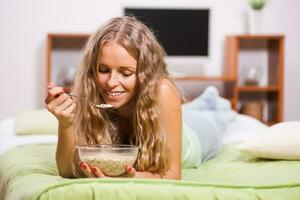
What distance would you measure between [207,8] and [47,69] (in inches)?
51.6

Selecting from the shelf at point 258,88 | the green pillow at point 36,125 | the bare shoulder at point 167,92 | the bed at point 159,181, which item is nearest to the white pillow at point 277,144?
the bed at point 159,181

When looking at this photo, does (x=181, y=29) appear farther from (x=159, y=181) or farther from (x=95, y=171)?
(x=159, y=181)

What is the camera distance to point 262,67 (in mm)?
4930

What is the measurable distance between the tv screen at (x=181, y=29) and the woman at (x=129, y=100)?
2.67 metres

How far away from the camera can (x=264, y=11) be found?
4.91m

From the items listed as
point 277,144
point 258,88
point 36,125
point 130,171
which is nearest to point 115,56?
point 130,171

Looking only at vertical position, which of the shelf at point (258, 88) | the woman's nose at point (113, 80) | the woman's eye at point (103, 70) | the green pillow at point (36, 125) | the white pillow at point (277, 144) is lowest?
the green pillow at point (36, 125)

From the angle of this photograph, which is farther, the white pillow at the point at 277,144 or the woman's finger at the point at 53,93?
the white pillow at the point at 277,144

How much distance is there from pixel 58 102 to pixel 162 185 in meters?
0.44

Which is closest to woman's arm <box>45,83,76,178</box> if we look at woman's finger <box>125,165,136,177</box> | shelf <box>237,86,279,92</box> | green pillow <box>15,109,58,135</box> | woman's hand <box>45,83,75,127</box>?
woman's hand <box>45,83,75,127</box>

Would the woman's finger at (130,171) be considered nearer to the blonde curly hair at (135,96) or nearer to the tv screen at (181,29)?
the blonde curly hair at (135,96)

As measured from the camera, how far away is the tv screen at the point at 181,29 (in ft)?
15.1

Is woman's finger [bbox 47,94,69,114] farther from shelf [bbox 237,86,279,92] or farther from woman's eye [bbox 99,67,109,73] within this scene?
shelf [bbox 237,86,279,92]

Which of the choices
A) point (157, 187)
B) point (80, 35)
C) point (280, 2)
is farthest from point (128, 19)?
point (280, 2)
